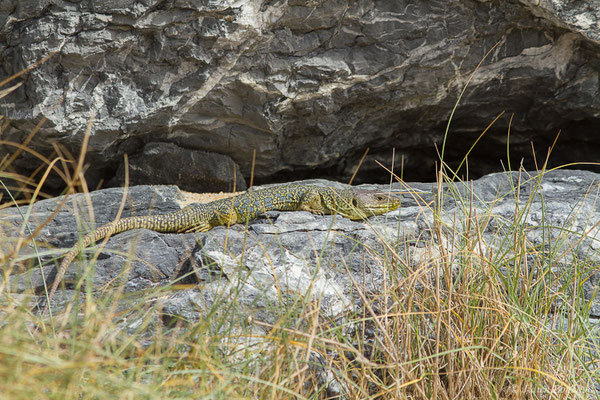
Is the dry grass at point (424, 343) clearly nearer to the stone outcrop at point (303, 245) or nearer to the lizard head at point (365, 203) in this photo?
the stone outcrop at point (303, 245)

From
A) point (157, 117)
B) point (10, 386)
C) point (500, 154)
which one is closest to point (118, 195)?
point (157, 117)

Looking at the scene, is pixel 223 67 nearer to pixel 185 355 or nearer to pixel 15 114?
pixel 15 114

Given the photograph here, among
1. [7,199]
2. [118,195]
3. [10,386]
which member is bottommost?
[7,199]

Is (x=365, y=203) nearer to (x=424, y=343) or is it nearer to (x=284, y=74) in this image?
(x=284, y=74)

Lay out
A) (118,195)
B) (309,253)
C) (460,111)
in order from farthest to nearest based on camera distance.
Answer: (460,111) < (118,195) < (309,253)

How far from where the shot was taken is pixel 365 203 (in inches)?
218

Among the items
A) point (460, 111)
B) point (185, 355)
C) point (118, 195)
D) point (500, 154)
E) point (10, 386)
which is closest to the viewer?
point (10, 386)

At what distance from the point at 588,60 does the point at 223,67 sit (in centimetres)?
407

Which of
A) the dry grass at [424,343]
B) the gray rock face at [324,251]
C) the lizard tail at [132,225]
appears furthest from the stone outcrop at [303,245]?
the dry grass at [424,343]

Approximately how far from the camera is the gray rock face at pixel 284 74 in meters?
5.73

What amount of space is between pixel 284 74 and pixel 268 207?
156 centimetres

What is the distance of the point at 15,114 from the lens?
591 cm

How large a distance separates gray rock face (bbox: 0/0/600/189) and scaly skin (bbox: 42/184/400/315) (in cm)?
118

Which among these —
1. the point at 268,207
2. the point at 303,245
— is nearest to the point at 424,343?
the point at 303,245
